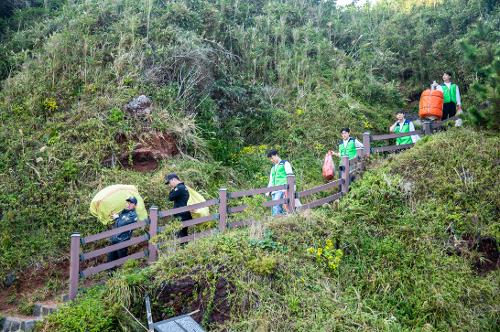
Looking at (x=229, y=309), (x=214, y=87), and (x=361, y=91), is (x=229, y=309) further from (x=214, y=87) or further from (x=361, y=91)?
(x=361, y=91)

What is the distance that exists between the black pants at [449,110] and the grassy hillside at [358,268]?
8.85 feet

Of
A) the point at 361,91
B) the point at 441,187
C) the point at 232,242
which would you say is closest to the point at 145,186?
the point at 232,242

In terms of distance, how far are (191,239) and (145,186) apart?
105 inches

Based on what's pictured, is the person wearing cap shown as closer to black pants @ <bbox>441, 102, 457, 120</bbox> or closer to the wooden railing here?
the wooden railing

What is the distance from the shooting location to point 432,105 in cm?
1377

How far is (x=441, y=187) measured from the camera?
1086cm

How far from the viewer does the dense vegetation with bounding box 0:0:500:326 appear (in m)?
11.5

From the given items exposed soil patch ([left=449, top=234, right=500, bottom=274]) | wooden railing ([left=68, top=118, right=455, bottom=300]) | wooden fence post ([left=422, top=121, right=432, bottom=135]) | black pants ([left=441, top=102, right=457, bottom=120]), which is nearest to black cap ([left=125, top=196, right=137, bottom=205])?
wooden railing ([left=68, top=118, right=455, bottom=300])

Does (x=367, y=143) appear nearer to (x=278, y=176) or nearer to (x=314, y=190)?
(x=314, y=190)

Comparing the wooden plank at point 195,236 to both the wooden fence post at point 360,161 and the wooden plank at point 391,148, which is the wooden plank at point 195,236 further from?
the wooden plank at point 391,148

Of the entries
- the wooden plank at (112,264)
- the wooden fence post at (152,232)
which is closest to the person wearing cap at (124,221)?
the wooden plank at (112,264)

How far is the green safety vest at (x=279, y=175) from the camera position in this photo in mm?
10828

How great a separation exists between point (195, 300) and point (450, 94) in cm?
923

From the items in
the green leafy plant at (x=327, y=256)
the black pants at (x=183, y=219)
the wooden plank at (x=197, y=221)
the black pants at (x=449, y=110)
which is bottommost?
the green leafy plant at (x=327, y=256)
